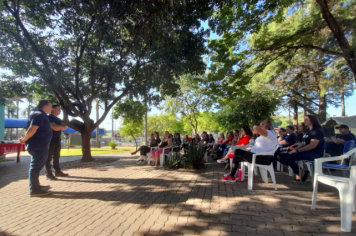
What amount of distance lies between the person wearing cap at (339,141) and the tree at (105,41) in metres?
5.33

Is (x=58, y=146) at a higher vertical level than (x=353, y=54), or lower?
lower

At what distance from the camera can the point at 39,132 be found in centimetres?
395

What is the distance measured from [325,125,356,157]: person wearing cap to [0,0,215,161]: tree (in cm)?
533

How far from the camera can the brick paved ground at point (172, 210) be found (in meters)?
2.51

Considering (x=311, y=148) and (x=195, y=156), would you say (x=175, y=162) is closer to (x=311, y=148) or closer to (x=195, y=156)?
(x=195, y=156)

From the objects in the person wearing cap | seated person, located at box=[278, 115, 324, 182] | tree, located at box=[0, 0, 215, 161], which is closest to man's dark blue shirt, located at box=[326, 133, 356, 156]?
the person wearing cap

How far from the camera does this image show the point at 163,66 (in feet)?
26.3

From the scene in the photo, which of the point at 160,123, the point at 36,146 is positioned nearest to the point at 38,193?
the point at 36,146

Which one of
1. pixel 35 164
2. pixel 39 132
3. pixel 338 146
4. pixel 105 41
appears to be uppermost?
pixel 105 41

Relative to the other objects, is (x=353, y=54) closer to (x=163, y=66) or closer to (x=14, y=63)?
(x=163, y=66)

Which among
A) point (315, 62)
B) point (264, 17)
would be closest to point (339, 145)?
point (264, 17)

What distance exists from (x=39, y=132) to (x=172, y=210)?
9.76ft

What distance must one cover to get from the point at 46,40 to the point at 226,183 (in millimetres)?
8810

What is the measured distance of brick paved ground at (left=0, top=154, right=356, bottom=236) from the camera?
2.51 meters
